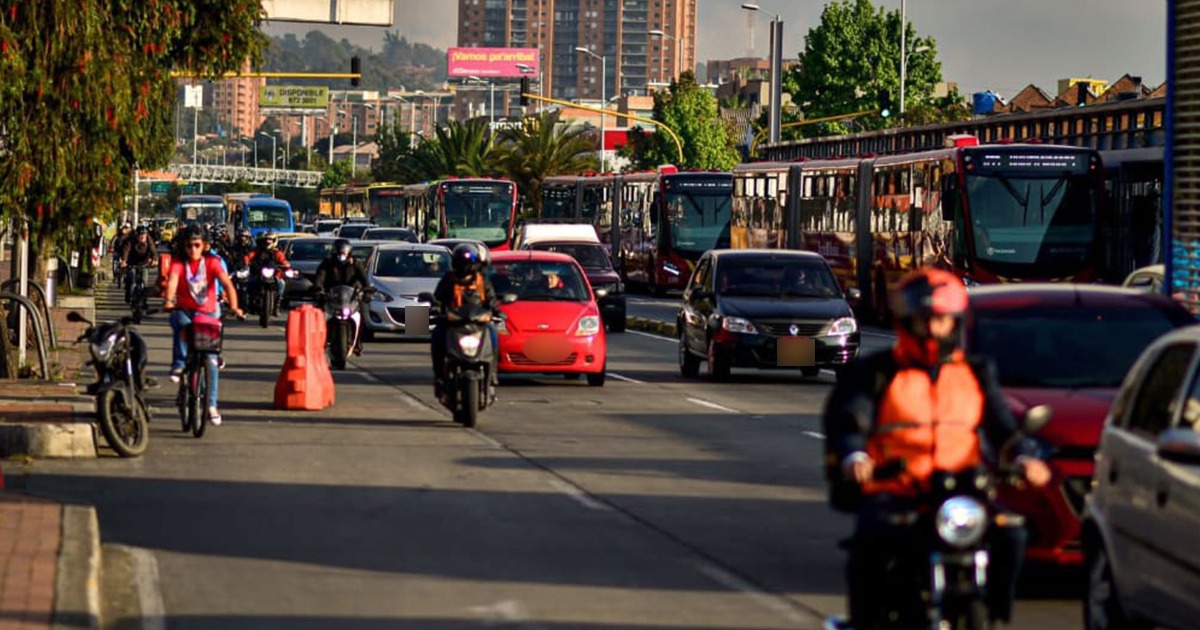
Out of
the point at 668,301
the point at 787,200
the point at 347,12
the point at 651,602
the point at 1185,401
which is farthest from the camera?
the point at 668,301

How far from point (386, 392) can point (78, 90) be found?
6.32 meters

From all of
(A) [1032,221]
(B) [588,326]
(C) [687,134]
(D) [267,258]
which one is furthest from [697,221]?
(C) [687,134]

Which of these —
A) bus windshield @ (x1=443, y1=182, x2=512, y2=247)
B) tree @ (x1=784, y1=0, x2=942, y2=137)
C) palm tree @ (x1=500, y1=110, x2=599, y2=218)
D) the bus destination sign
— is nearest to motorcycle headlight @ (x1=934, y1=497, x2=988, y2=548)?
the bus destination sign

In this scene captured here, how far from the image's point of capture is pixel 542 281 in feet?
85.1

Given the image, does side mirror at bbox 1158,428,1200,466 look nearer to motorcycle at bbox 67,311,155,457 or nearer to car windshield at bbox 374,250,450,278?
motorcycle at bbox 67,311,155,457

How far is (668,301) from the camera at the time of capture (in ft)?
191

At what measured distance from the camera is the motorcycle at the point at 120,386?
1709 centimetres

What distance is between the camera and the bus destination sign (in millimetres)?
37969

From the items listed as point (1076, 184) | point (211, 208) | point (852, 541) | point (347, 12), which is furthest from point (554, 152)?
point (852, 541)

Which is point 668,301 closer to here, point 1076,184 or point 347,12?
point 347,12

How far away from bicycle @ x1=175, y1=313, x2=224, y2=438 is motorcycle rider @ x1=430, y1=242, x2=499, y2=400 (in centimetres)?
217

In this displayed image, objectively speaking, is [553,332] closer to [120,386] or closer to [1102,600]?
[120,386]

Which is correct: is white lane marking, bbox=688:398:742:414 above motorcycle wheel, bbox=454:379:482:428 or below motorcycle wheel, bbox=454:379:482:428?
below

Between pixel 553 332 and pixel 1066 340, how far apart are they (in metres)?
13.2
